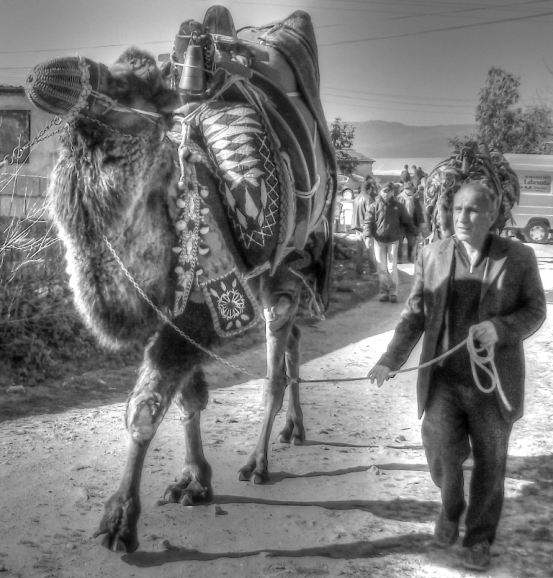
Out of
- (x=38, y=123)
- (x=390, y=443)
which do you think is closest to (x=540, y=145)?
(x=38, y=123)

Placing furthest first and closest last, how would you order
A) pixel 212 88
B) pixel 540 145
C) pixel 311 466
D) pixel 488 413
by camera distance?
pixel 540 145, pixel 311 466, pixel 212 88, pixel 488 413

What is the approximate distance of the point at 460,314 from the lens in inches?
127

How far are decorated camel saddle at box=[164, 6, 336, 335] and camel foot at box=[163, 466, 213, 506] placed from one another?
3.09 feet

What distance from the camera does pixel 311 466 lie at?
14.3 feet

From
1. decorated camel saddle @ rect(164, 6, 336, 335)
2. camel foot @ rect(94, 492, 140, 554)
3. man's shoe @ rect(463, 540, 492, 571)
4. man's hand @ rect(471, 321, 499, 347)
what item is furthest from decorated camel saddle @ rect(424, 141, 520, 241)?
camel foot @ rect(94, 492, 140, 554)

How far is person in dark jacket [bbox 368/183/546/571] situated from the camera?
308cm

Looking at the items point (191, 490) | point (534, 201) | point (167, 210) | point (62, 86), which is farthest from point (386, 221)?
point (534, 201)

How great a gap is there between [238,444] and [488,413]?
6.74 feet

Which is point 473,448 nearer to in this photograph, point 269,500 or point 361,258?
point 269,500

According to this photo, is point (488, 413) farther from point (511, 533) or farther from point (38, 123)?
point (38, 123)

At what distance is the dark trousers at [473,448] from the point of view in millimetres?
3123

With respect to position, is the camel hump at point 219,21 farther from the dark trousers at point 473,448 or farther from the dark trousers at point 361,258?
the dark trousers at point 361,258

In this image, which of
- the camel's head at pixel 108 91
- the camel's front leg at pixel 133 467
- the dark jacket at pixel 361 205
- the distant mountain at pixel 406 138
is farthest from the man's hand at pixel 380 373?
the distant mountain at pixel 406 138

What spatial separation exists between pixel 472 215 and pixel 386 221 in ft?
27.3
